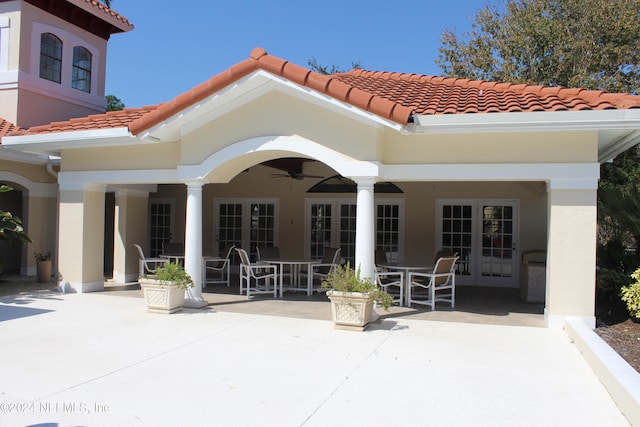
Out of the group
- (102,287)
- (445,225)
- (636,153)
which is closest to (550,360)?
(445,225)

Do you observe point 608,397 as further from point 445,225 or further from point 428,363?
point 445,225

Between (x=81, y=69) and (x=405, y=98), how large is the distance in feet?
34.7

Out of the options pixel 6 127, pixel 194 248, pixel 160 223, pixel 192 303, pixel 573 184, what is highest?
pixel 6 127

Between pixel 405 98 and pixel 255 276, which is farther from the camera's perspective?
pixel 255 276

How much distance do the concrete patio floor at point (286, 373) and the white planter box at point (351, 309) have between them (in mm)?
200

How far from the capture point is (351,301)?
7523 millimetres

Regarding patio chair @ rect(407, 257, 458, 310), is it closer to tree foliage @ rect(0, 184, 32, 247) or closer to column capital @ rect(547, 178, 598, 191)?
column capital @ rect(547, 178, 598, 191)

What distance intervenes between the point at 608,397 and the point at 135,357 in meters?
5.08

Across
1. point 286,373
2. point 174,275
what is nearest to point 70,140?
point 174,275

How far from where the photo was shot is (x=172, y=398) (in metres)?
4.76

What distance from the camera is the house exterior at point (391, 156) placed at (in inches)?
304

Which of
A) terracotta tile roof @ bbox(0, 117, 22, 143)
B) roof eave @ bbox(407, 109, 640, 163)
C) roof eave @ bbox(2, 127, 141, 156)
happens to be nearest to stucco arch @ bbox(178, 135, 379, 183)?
roof eave @ bbox(407, 109, 640, 163)

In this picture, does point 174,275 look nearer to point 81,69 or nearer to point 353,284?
point 353,284

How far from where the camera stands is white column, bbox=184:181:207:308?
923 cm
